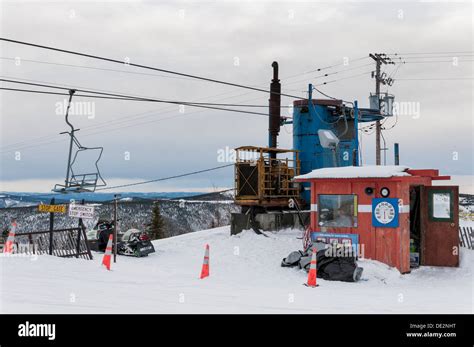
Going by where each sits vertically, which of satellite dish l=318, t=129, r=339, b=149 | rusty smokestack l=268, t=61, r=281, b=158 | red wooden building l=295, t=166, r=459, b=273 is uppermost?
rusty smokestack l=268, t=61, r=281, b=158

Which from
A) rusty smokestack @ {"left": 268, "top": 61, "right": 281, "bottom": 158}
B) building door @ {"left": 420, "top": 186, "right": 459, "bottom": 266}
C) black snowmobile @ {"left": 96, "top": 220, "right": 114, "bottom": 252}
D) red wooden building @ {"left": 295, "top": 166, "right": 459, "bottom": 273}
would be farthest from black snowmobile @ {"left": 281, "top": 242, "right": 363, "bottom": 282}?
rusty smokestack @ {"left": 268, "top": 61, "right": 281, "bottom": 158}

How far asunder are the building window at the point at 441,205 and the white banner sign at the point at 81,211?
36.8 ft

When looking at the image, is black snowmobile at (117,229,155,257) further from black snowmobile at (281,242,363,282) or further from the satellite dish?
the satellite dish

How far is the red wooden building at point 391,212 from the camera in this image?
48.4 feet

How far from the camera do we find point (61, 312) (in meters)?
7.84

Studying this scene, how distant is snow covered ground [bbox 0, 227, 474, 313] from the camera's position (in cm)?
892

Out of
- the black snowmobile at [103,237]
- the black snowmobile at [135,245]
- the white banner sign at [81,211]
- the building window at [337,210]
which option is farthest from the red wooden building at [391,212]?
the black snowmobile at [103,237]

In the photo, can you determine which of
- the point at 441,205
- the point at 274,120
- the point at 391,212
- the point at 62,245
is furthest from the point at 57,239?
the point at 274,120

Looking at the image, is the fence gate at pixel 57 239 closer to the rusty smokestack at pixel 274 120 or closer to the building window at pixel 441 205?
the building window at pixel 441 205

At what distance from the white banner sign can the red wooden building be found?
283 inches

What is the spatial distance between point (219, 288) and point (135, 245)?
317 inches

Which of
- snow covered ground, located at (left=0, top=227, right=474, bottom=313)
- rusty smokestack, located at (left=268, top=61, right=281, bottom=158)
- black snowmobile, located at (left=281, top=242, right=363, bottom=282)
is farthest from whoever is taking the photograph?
rusty smokestack, located at (left=268, top=61, right=281, bottom=158)

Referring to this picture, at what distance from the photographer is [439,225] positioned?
→ 16.2 metres

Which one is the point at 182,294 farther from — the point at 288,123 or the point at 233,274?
the point at 288,123
